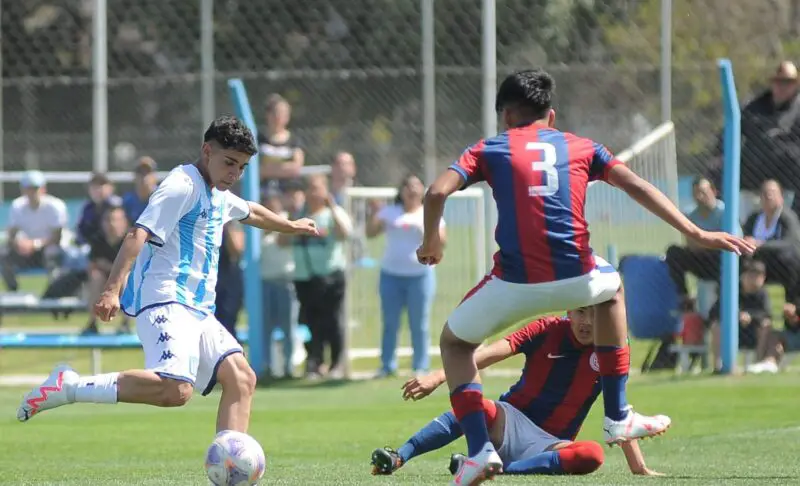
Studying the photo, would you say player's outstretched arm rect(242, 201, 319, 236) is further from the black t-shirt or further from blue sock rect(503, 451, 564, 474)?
the black t-shirt

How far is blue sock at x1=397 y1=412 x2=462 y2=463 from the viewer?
775 centimetres

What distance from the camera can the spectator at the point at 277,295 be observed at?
14844 mm

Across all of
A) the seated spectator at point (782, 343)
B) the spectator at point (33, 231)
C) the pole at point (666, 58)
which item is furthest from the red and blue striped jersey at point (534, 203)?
the pole at point (666, 58)

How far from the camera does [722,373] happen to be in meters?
14.1

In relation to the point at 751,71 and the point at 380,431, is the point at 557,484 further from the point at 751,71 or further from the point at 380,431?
the point at 751,71

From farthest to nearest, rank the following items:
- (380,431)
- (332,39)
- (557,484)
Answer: (332,39), (380,431), (557,484)

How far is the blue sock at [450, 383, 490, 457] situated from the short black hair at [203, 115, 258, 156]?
5.44 feet

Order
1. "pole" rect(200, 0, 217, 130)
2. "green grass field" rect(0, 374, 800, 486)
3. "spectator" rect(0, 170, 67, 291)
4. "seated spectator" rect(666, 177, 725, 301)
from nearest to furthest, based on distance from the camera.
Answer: "green grass field" rect(0, 374, 800, 486), "seated spectator" rect(666, 177, 725, 301), "spectator" rect(0, 170, 67, 291), "pole" rect(200, 0, 217, 130)

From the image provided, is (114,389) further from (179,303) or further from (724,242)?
(724,242)

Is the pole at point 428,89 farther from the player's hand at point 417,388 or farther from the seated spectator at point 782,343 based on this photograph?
the player's hand at point 417,388

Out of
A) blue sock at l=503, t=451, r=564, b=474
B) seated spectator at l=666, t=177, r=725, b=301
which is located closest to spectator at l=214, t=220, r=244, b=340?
seated spectator at l=666, t=177, r=725, b=301

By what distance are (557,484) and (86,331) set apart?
937cm

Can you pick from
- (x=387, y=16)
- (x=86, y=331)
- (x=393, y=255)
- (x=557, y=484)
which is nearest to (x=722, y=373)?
(x=393, y=255)

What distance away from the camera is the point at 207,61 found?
62.7ft
